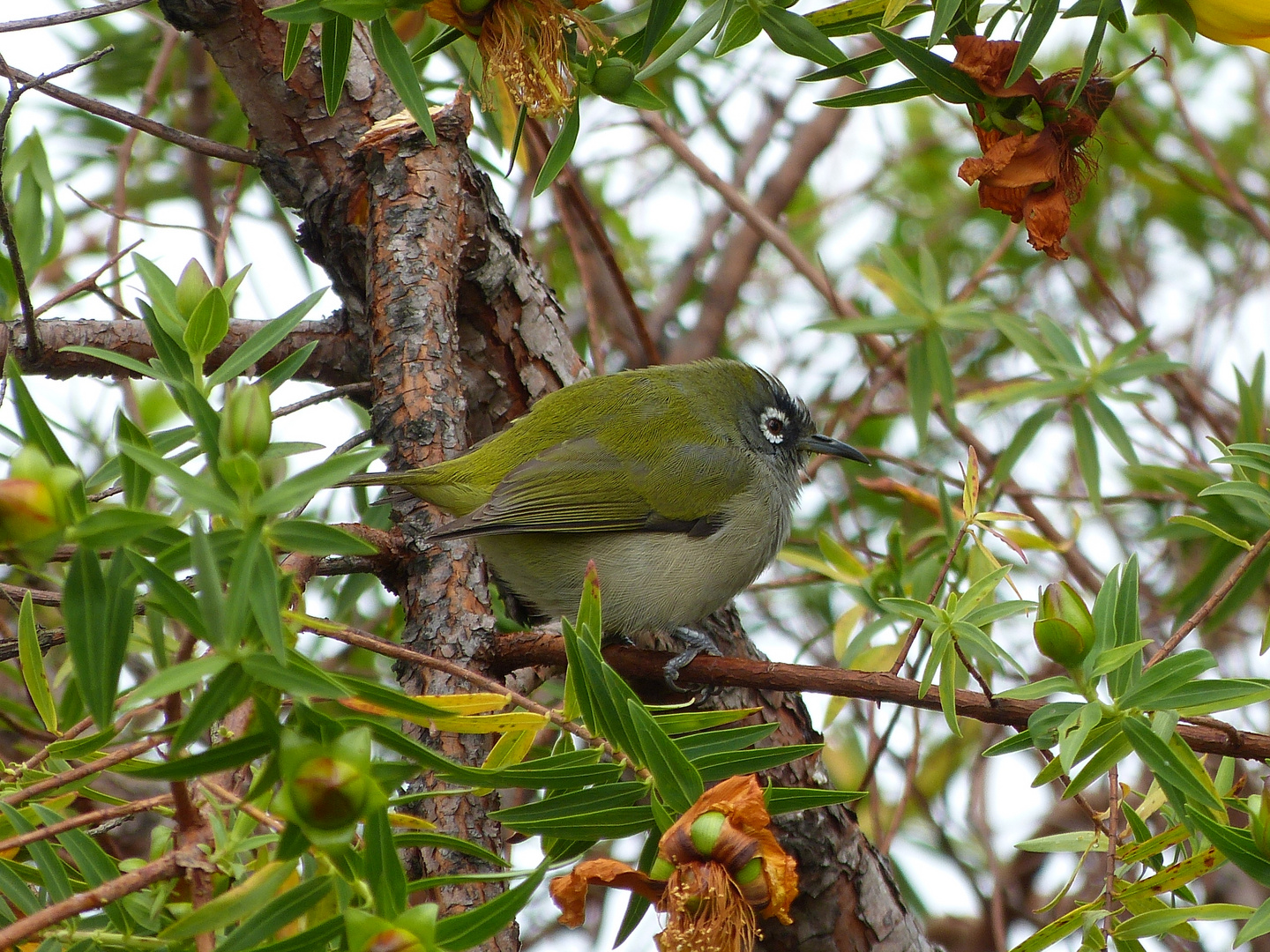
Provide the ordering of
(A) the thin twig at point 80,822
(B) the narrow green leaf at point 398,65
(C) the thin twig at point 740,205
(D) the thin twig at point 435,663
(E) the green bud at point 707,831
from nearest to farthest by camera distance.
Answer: (A) the thin twig at point 80,822
(E) the green bud at point 707,831
(D) the thin twig at point 435,663
(B) the narrow green leaf at point 398,65
(C) the thin twig at point 740,205

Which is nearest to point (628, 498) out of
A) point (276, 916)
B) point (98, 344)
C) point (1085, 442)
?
point (1085, 442)

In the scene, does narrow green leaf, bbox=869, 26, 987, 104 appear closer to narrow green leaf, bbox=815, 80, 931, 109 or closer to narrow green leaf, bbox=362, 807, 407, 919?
narrow green leaf, bbox=815, 80, 931, 109

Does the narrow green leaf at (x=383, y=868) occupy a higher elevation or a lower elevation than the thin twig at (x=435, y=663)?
lower

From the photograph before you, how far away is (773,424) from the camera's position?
519cm

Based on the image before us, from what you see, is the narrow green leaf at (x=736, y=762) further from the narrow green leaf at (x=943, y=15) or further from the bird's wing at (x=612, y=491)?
the bird's wing at (x=612, y=491)

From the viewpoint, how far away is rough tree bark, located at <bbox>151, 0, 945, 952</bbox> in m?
3.47

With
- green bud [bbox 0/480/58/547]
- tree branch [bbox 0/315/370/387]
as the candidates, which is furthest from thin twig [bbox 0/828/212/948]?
tree branch [bbox 0/315/370/387]

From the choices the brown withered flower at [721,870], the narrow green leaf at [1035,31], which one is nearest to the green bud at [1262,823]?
the brown withered flower at [721,870]

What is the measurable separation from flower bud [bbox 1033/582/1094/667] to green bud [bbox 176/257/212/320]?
5.35 ft

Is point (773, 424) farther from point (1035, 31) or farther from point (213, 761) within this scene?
point (213, 761)

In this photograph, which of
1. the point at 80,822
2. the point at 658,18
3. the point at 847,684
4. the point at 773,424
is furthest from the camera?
the point at 773,424

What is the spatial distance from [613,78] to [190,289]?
884mm

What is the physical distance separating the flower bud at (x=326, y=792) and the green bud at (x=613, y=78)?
135 centimetres

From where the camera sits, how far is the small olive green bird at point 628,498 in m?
4.09
